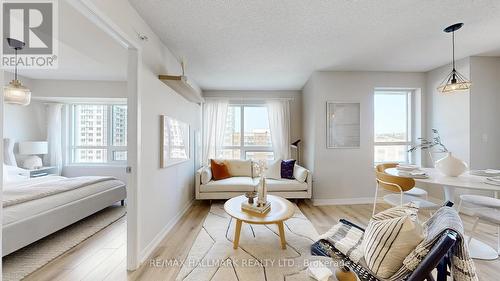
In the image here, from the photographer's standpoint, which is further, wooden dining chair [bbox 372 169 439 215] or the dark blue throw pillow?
the dark blue throw pillow

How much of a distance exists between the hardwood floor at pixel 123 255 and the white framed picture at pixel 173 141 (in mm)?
904

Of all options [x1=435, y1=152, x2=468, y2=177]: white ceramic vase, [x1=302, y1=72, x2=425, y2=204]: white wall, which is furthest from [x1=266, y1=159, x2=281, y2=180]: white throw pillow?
[x1=435, y1=152, x2=468, y2=177]: white ceramic vase

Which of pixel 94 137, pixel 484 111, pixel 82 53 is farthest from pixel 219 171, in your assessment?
pixel 484 111

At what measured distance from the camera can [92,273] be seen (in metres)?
1.84

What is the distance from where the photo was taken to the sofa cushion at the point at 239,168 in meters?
4.21

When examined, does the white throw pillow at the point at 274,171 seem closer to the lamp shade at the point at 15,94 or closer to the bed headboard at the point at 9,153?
the lamp shade at the point at 15,94

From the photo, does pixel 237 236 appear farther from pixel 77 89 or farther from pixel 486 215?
pixel 77 89

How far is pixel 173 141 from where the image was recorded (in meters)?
2.81

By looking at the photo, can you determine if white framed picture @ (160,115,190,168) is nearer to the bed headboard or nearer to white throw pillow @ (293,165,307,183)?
white throw pillow @ (293,165,307,183)

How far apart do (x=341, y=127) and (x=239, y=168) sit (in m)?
2.11

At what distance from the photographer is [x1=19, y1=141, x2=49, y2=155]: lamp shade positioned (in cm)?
383

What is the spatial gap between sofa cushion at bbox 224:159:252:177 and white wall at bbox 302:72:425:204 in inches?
51.7

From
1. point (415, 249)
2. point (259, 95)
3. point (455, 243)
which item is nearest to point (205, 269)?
point (415, 249)

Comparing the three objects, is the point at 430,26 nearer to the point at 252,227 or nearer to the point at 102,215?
the point at 252,227
